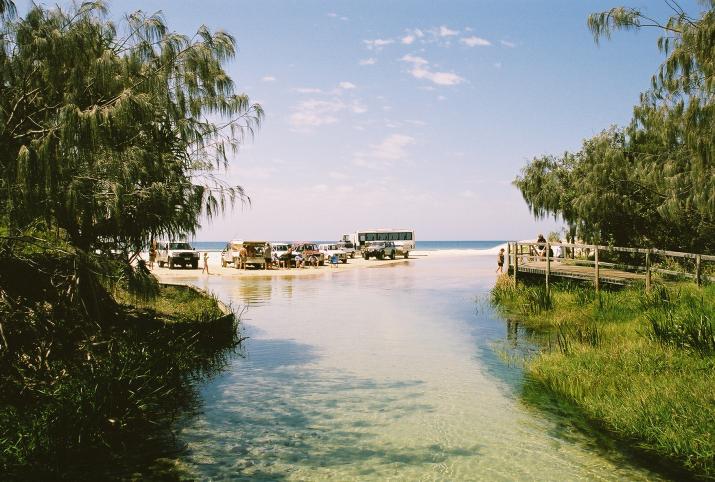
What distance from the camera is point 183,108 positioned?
29.4 ft

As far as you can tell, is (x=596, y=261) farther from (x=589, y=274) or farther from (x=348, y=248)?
(x=348, y=248)

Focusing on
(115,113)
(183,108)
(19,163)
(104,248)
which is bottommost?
(104,248)

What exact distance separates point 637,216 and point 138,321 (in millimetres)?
21413

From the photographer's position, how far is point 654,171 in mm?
19781

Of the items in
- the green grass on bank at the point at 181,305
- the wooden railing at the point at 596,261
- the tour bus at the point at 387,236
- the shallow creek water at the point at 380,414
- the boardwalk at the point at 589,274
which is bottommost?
the shallow creek water at the point at 380,414

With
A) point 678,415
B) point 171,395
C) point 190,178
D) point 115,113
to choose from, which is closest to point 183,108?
point 190,178

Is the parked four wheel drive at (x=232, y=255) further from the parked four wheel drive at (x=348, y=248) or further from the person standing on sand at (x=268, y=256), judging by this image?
the parked four wheel drive at (x=348, y=248)

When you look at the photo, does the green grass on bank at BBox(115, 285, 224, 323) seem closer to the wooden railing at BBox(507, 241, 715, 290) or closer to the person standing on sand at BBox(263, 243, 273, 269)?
the wooden railing at BBox(507, 241, 715, 290)

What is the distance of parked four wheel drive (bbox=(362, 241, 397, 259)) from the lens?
5641 centimetres

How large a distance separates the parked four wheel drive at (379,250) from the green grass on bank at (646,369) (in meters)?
40.6

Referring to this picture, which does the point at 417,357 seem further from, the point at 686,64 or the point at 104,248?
the point at 686,64

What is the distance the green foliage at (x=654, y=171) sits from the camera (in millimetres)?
10672

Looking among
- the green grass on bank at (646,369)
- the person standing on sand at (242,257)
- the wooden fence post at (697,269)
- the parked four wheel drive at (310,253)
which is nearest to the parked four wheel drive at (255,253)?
the person standing on sand at (242,257)

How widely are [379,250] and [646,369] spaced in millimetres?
47719
